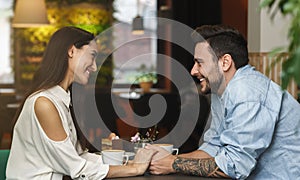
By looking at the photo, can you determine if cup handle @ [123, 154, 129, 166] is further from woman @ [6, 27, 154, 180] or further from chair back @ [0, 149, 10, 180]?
chair back @ [0, 149, 10, 180]

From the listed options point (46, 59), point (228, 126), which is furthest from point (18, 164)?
point (228, 126)

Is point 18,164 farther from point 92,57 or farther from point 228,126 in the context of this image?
point 228,126

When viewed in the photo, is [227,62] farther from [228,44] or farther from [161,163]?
[161,163]

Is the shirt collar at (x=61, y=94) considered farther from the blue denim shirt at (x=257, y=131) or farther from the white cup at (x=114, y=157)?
the blue denim shirt at (x=257, y=131)

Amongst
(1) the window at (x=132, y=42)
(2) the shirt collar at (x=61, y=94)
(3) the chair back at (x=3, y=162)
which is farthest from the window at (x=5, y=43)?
(2) the shirt collar at (x=61, y=94)

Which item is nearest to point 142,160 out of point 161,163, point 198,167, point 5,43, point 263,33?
point 161,163

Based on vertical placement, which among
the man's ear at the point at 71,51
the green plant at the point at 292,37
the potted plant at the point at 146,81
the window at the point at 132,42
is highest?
the green plant at the point at 292,37

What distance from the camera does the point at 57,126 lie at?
7.84ft

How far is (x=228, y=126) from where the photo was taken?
2344 millimetres

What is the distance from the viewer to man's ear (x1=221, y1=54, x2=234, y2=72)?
2570 millimetres

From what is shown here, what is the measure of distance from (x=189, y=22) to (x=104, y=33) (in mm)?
1417

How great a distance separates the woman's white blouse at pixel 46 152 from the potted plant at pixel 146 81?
6.89 meters

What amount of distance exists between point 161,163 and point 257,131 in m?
0.40

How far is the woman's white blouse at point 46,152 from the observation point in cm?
236
